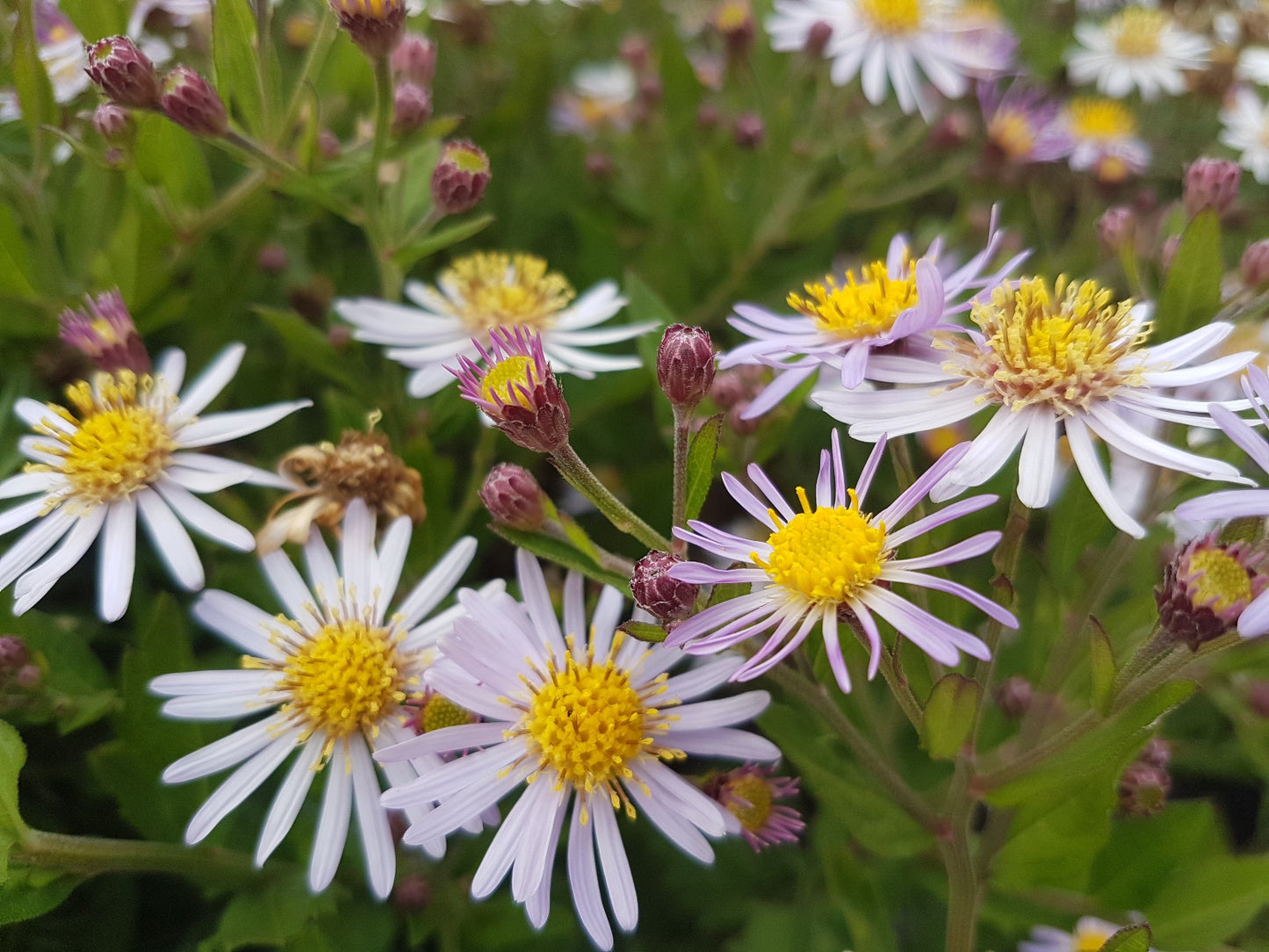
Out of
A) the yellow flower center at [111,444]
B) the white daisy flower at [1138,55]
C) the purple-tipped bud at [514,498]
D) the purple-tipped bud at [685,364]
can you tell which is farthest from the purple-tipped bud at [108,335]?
the white daisy flower at [1138,55]

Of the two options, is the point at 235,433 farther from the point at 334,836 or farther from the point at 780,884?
the point at 780,884

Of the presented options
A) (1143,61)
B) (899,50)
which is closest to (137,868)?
(899,50)

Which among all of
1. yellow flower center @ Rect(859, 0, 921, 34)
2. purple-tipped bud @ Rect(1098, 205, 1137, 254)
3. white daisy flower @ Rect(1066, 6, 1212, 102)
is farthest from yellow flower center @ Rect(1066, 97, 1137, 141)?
purple-tipped bud @ Rect(1098, 205, 1137, 254)

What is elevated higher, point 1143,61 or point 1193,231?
point 1143,61

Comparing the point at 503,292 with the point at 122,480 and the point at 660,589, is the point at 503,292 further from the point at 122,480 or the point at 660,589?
the point at 660,589

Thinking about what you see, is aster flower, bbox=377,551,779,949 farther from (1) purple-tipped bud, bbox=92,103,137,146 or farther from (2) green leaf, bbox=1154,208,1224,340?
(1) purple-tipped bud, bbox=92,103,137,146

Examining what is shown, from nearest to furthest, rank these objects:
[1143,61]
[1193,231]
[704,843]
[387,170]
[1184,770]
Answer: [704,843]
[1193,231]
[387,170]
[1184,770]
[1143,61]
